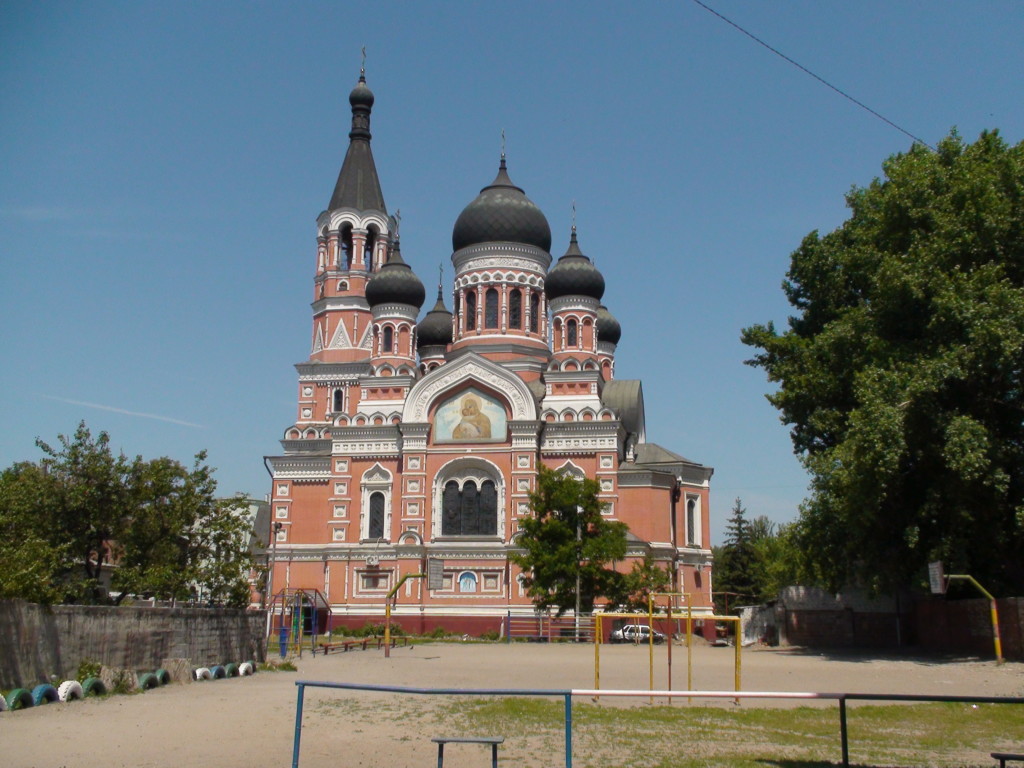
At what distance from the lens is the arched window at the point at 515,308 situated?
2015 inches

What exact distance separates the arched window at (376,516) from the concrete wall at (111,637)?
2378cm

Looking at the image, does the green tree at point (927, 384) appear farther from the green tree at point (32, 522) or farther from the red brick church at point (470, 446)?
the red brick church at point (470, 446)

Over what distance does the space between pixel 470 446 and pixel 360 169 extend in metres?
20.6

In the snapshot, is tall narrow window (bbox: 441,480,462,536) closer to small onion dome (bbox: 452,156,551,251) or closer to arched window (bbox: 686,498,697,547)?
arched window (bbox: 686,498,697,547)

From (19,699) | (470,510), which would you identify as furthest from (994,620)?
(470,510)

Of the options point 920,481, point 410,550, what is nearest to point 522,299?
point 410,550

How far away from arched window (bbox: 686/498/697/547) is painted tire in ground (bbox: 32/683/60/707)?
36.7 meters

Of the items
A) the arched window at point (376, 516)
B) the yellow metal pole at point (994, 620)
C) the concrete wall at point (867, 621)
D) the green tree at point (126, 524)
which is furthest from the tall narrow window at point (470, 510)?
the yellow metal pole at point (994, 620)

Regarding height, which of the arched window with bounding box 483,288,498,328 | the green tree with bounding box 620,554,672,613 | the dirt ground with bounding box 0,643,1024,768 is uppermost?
the arched window with bounding box 483,288,498,328

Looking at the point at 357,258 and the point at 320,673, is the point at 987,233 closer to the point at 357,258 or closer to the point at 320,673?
the point at 320,673

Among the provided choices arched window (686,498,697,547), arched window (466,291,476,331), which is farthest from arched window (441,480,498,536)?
arched window (686,498,697,547)

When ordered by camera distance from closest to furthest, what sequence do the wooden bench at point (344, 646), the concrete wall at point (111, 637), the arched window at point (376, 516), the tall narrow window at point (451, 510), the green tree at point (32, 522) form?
the concrete wall at point (111, 637) < the green tree at point (32, 522) < the wooden bench at point (344, 646) < the tall narrow window at point (451, 510) < the arched window at point (376, 516)

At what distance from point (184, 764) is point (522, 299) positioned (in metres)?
41.7

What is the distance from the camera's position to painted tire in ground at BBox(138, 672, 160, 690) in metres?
17.4
